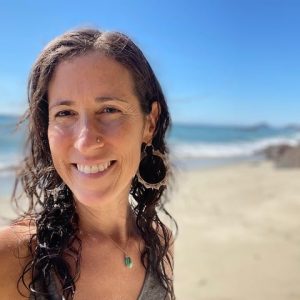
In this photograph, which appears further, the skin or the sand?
the sand

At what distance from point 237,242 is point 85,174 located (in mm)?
4386

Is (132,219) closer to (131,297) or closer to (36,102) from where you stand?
(131,297)

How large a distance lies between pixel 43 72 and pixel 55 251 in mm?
752

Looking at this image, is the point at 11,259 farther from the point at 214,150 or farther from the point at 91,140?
the point at 214,150

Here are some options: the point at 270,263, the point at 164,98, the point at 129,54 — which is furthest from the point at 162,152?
the point at 270,263

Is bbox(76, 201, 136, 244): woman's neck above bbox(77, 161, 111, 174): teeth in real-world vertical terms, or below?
below

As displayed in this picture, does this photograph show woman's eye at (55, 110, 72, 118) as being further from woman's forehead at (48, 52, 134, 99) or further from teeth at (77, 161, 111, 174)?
teeth at (77, 161, 111, 174)

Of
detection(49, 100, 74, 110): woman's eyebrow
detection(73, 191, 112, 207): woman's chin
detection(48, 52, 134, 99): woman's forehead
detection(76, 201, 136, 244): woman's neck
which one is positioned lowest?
detection(76, 201, 136, 244): woman's neck

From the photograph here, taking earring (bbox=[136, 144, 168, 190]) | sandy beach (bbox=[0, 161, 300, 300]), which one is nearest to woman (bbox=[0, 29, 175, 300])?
earring (bbox=[136, 144, 168, 190])

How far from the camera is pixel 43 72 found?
1.83 metres

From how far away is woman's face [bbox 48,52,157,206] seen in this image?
1.74 metres

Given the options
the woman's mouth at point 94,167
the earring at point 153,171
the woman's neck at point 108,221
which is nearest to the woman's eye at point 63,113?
the woman's mouth at point 94,167

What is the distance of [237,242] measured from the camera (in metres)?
5.76

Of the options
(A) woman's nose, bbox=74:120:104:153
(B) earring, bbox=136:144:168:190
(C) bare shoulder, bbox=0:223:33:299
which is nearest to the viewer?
(C) bare shoulder, bbox=0:223:33:299
